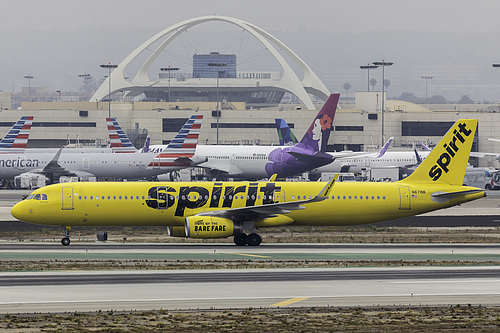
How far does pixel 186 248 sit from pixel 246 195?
213 inches

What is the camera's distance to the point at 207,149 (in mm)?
114812

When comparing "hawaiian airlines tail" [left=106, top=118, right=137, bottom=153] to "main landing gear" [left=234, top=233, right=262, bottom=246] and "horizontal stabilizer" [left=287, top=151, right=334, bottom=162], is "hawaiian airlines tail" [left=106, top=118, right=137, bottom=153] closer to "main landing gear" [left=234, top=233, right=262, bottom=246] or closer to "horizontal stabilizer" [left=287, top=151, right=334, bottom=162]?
"horizontal stabilizer" [left=287, top=151, right=334, bottom=162]

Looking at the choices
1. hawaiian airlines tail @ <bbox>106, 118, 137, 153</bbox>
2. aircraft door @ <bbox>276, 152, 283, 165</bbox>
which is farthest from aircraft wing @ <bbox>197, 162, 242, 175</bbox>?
hawaiian airlines tail @ <bbox>106, 118, 137, 153</bbox>

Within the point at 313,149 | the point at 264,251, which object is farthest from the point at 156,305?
the point at 313,149

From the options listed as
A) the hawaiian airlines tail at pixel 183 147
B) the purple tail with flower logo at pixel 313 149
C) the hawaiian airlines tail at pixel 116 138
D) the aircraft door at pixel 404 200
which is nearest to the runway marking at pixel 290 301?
the aircraft door at pixel 404 200

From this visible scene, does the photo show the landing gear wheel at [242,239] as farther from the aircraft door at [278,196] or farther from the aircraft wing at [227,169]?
the aircraft wing at [227,169]

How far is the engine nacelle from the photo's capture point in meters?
48.7

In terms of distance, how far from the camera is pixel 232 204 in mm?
51375

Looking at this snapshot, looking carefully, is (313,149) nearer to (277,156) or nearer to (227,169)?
(277,156)

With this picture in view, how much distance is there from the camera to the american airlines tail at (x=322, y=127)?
9325cm

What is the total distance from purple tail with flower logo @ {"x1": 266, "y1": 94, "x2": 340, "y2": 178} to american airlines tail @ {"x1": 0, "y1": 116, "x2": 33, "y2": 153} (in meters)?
34.7

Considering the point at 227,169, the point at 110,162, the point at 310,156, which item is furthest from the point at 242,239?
the point at 227,169

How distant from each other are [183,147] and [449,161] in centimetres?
5467

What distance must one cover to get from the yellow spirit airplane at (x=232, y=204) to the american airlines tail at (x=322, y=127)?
1590 inches
